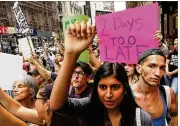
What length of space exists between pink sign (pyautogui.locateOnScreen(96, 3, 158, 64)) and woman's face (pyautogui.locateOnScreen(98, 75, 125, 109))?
0.83 m

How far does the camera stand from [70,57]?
5.33 ft

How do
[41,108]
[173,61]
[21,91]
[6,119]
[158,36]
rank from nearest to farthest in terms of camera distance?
[6,119] < [41,108] < [158,36] < [21,91] < [173,61]

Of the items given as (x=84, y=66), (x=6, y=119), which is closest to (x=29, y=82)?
(x=84, y=66)

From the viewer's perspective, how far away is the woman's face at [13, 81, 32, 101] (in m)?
2.94

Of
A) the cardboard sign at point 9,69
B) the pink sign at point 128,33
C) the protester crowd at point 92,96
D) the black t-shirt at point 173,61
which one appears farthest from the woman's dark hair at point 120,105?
the black t-shirt at point 173,61

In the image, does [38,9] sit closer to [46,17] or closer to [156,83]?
[46,17]

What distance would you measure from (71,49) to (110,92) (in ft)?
1.48

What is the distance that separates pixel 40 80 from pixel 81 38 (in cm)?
278

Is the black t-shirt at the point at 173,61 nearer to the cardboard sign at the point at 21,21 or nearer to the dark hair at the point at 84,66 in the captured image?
the dark hair at the point at 84,66

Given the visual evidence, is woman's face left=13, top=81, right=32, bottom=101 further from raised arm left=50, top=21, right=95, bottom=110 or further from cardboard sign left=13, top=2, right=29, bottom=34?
cardboard sign left=13, top=2, right=29, bottom=34

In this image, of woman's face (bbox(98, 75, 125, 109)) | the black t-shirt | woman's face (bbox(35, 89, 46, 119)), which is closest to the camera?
woman's face (bbox(98, 75, 125, 109))

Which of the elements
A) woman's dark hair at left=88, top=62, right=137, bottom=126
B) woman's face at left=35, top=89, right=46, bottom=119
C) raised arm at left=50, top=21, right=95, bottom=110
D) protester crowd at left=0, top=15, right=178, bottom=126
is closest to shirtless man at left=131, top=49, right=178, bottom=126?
protester crowd at left=0, top=15, right=178, bottom=126

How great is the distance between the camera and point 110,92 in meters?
1.92

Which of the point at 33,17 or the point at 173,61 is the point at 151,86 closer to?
the point at 173,61
